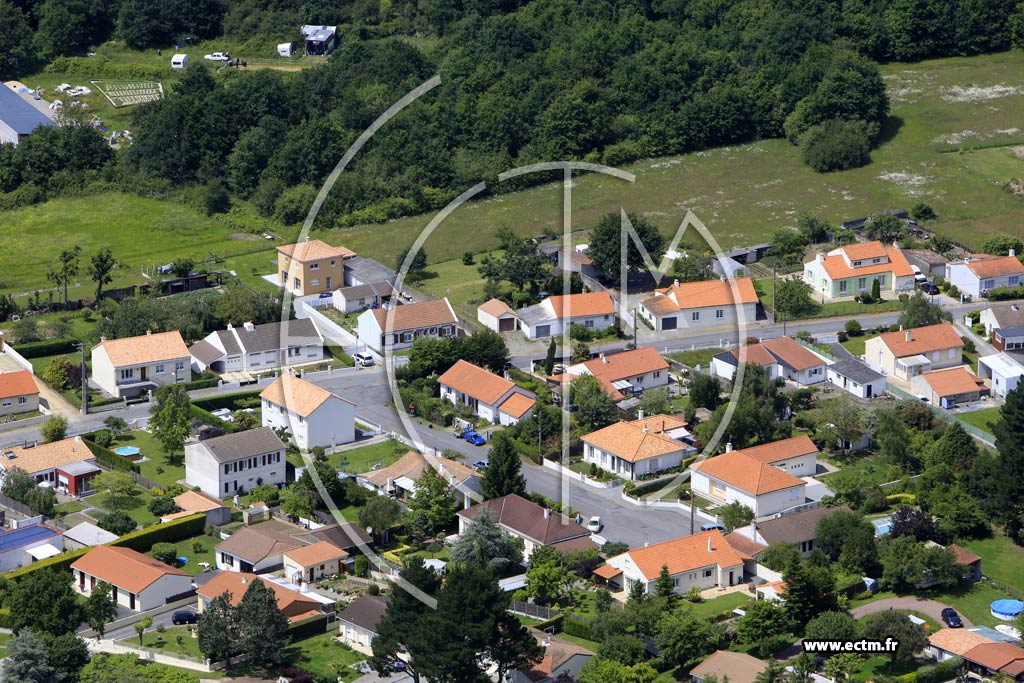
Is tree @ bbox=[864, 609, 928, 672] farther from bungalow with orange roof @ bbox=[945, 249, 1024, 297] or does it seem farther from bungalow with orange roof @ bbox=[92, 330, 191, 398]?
bungalow with orange roof @ bbox=[92, 330, 191, 398]

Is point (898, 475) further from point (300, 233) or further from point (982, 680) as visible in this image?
point (300, 233)

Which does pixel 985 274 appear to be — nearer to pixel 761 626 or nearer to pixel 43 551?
pixel 761 626

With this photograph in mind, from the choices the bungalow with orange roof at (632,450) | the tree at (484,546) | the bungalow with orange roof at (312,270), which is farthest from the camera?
the bungalow with orange roof at (312,270)

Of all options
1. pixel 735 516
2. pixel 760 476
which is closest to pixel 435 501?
pixel 735 516

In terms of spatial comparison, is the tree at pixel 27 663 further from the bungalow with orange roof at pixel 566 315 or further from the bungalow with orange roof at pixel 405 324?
the bungalow with orange roof at pixel 566 315

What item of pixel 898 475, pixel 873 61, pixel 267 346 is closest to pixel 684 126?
pixel 873 61

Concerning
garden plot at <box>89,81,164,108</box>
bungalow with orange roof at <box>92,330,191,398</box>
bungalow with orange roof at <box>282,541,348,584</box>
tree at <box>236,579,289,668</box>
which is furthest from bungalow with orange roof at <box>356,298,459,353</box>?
garden plot at <box>89,81,164,108</box>

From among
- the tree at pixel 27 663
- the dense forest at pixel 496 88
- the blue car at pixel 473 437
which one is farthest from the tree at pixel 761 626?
the dense forest at pixel 496 88
